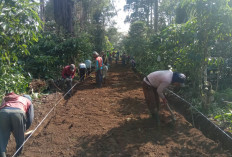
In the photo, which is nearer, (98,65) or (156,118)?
(156,118)

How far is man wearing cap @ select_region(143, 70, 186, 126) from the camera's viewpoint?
154 inches

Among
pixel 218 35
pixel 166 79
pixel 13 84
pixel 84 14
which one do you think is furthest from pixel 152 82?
pixel 84 14

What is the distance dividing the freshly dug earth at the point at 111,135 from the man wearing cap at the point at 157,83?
0.46m

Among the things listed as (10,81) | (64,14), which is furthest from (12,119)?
(64,14)

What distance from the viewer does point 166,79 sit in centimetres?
394

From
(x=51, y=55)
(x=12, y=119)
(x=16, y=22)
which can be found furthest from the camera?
(x=51, y=55)

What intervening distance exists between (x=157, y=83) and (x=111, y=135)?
4.98 ft

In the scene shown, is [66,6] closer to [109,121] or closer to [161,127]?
[109,121]

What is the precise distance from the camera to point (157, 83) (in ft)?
13.9

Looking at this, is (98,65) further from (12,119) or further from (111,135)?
(12,119)

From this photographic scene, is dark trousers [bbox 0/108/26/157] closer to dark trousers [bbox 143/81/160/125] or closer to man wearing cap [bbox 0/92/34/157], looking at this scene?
man wearing cap [bbox 0/92/34/157]

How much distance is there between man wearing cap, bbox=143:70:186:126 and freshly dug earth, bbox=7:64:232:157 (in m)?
0.46

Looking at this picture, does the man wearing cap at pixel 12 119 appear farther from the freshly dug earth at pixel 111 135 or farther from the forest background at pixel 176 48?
the forest background at pixel 176 48

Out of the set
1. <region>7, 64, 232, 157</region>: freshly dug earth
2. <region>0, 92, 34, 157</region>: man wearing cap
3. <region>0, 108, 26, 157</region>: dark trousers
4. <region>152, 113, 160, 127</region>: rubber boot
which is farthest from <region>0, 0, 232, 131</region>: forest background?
<region>0, 108, 26, 157</region>: dark trousers
